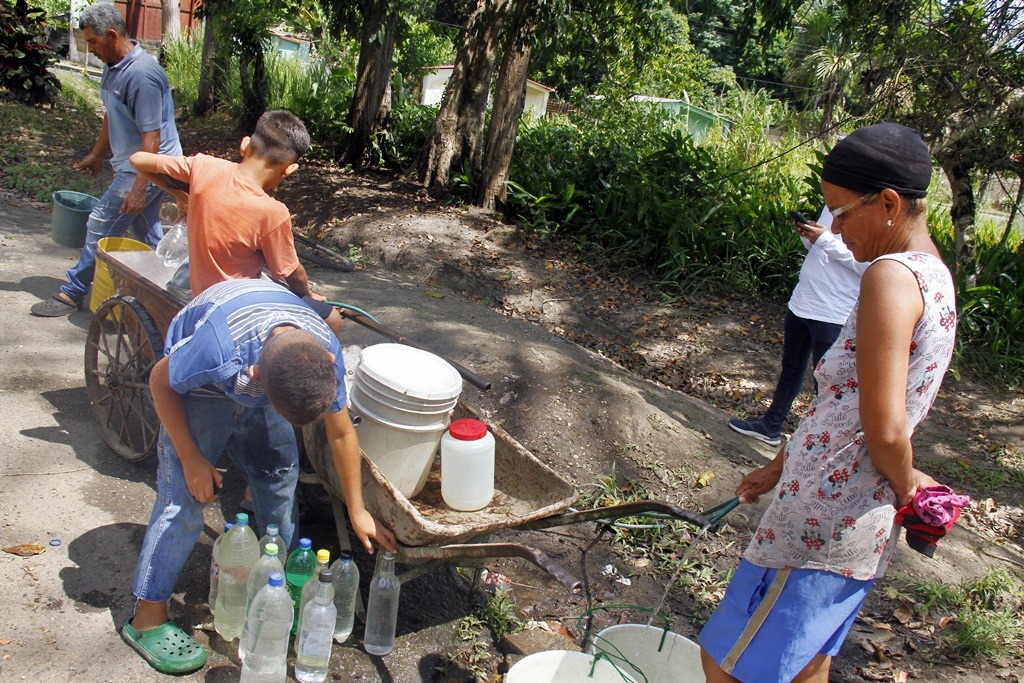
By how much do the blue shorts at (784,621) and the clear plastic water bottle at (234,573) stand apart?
1769 mm

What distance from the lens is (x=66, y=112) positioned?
42.0 ft

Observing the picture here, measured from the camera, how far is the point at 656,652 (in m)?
3.35

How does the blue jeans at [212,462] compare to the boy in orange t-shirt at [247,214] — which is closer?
the blue jeans at [212,462]

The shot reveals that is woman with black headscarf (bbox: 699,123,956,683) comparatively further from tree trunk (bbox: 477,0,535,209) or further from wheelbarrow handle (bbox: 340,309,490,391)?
tree trunk (bbox: 477,0,535,209)

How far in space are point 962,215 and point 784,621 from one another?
7919 millimetres

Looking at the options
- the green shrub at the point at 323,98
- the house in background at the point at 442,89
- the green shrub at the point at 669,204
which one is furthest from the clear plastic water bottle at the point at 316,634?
the house in background at the point at 442,89

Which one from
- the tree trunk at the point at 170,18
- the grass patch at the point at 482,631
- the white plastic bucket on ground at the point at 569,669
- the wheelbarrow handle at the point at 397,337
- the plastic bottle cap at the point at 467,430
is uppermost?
the tree trunk at the point at 170,18

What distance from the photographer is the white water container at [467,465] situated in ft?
11.0

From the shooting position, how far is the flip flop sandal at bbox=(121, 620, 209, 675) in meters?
2.97

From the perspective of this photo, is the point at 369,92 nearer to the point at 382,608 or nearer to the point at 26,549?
the point at 26,549

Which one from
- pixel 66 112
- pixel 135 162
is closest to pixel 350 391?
pixel 135 162

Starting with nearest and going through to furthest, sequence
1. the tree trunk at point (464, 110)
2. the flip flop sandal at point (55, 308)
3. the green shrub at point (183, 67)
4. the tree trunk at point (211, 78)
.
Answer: the flip flop sandal at point (55, 308) < the tree trunk at point (464, 110) < the tree trunk at point (211, 78) < the green shrub at point (183, 67)

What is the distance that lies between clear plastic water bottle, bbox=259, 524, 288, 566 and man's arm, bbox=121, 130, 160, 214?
2720 millimetres

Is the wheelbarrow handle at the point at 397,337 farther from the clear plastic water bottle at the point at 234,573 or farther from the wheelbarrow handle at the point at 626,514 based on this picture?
the clear plastic water bottle at the point at 234,573
